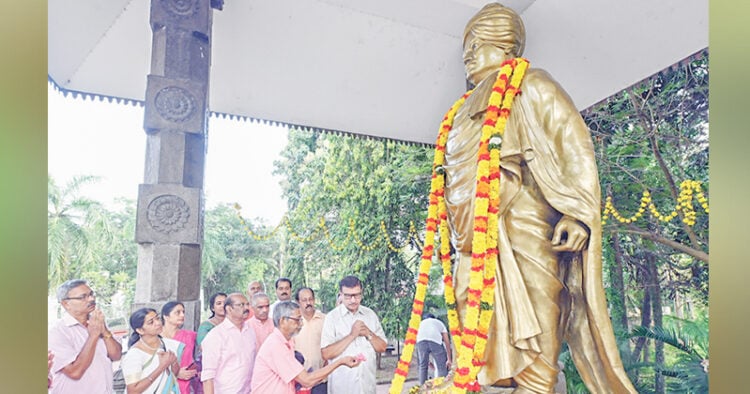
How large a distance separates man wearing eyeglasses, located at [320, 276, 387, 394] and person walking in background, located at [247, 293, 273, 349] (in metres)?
0.47

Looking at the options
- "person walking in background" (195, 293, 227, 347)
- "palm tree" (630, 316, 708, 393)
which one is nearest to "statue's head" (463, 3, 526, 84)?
"person walking in background" (195, 293, 227, 347)

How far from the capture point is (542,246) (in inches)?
87.3

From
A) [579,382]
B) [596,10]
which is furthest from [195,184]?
[579,382]

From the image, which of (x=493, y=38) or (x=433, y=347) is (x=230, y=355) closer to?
(x=493, y=38)

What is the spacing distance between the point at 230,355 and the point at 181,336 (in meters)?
0.51

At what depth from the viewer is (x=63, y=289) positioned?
9.43 ft

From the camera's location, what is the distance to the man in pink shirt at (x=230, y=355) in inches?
127

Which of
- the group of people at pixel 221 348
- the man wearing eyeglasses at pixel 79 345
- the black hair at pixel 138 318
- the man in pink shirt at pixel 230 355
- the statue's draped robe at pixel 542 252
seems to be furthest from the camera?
the man in pink shirt at pixel 230 355

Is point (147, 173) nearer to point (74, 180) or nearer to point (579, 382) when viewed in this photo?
point (579, 382)

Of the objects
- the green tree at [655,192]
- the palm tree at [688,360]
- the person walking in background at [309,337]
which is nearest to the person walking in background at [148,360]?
the person walking in background at [309,337]

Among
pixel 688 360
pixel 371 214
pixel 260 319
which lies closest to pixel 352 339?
pixel 260 319

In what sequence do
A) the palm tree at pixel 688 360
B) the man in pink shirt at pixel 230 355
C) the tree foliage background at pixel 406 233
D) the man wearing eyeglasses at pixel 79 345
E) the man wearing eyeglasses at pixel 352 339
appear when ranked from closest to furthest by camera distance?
the man wearing eyeglasses at pixel 79 345
the man in pink shirt at pixel 230 355
the man wearing eyeglasses at pixel 352 339
the palm tree at pixel 688 360
the tree foliage background at pixel 406 233

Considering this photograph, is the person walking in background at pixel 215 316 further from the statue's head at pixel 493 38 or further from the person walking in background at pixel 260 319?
the statue's head at pixel 493 38

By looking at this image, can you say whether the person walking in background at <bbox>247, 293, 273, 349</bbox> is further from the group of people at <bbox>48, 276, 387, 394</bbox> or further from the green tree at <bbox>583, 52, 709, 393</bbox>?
the green tree at <bbox>583, 52, 709, 393</bbox>
